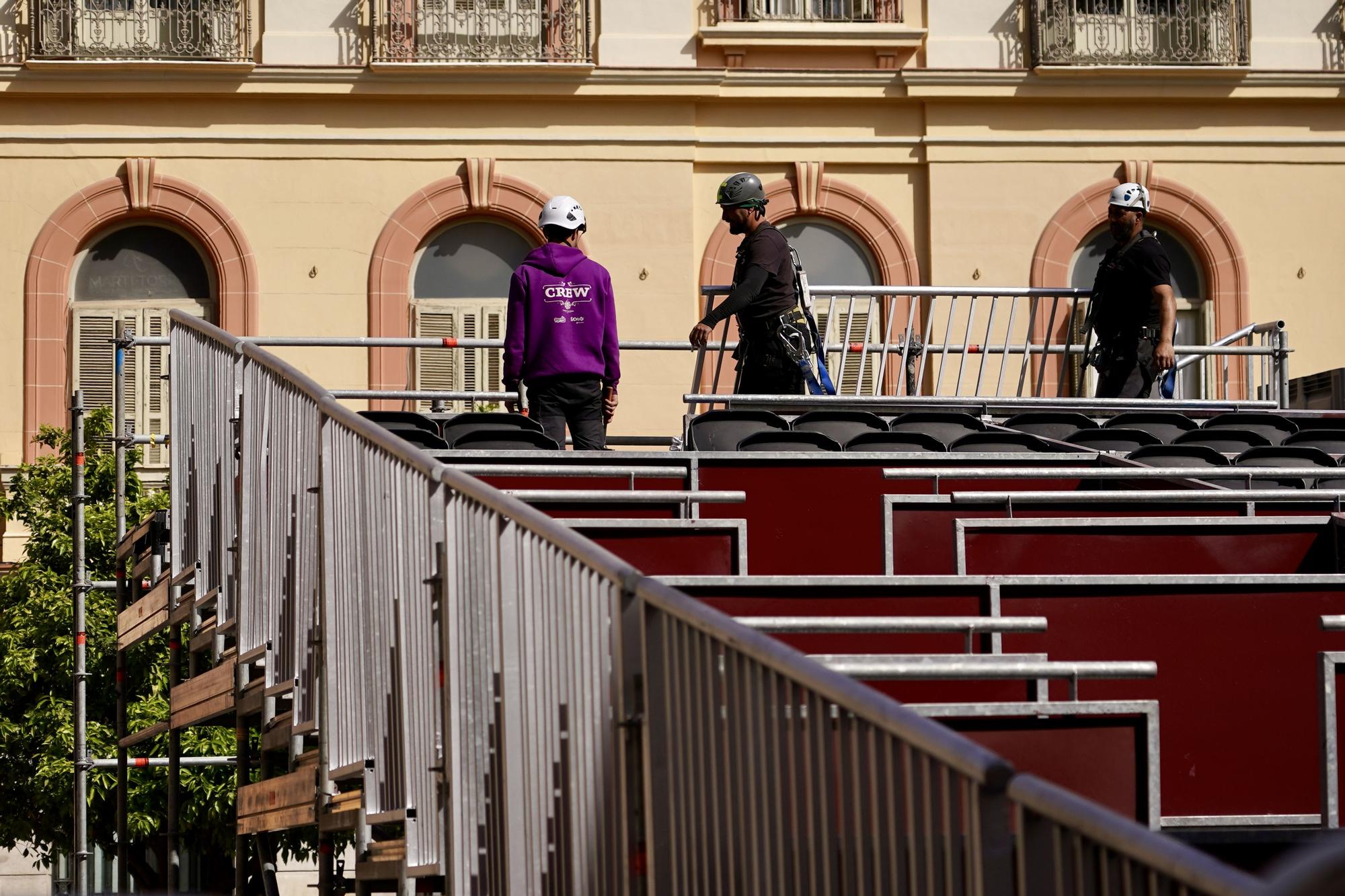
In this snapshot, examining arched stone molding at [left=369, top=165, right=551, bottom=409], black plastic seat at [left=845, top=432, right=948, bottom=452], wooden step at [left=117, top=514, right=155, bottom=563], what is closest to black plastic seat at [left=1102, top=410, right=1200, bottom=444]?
black plastic seat at [left=845, top=432, right=948, bottom=452]

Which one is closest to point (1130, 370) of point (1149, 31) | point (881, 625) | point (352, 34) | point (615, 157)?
point (881, 625)

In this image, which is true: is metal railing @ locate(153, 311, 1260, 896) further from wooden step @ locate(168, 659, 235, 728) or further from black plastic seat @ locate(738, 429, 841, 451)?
black plastic seat @ locate(738, 429, 841, 451)

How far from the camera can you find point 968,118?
26578 mm

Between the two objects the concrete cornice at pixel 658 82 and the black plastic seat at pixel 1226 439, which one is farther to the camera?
the concrete cornice at pixel 658 82

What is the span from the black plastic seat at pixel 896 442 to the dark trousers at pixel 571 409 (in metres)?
1.49

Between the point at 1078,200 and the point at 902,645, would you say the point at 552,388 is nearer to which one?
A: the point at 902,645

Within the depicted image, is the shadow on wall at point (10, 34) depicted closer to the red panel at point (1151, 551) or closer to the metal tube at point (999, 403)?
the metal tube at point (999, 403)

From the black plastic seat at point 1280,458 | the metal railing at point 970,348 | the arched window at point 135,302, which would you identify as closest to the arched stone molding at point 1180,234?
the metal railing at point 970,348

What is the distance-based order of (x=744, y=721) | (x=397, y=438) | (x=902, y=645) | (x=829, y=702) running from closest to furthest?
(x=829, y=702) < (x=744, y=721) < (x=397, y=438) < (x=902, y=645)

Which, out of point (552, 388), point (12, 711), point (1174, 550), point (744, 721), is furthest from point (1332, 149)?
point (744, 721)

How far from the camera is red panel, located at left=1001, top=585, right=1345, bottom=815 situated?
6.32 m

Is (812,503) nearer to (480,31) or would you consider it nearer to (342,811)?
(342,811)

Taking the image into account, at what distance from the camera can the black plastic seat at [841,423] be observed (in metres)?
10.9

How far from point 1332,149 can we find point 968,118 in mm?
4588
